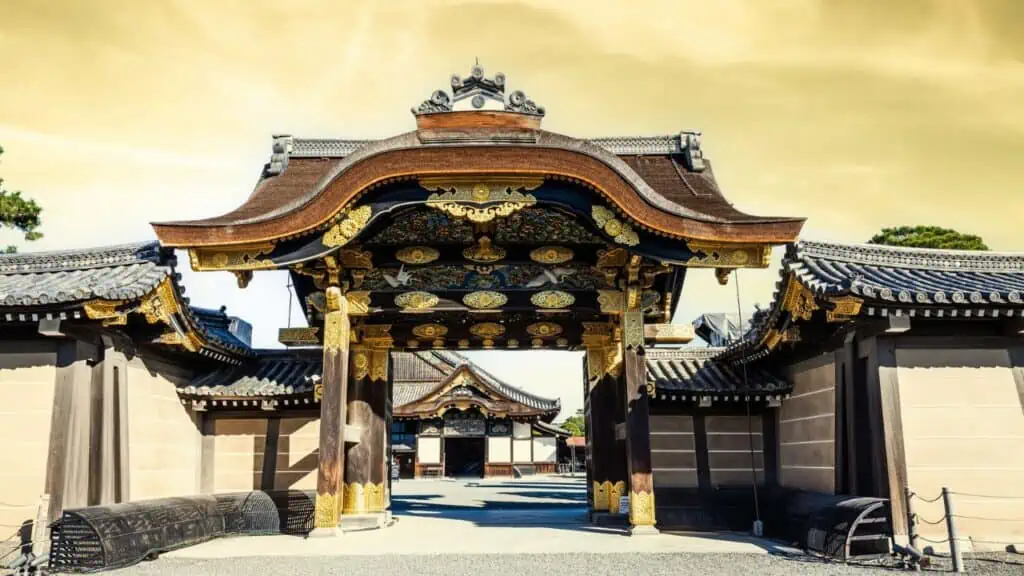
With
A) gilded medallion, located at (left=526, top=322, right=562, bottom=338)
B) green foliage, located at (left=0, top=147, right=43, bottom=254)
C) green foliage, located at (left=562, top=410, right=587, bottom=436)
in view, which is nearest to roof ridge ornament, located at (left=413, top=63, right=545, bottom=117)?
gilded medallion, located at (left=526, top=322, right=562, bottom=338)

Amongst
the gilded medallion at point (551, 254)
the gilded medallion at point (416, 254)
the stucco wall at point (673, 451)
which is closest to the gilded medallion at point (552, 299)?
the gilded medallion at point (551, 254)

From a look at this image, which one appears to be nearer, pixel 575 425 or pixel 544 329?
pixel 544 329

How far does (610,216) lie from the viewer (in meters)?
10.7

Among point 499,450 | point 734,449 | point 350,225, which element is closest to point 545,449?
point 499,450

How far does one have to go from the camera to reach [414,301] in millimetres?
12227

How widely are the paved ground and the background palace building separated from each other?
894 millimetres

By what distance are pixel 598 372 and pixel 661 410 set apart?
1.39 m

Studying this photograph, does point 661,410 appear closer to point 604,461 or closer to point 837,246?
point 604,461

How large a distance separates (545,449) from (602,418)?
27433mm

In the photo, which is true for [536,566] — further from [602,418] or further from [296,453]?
[296,453]

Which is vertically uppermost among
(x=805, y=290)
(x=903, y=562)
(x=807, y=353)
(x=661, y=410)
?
(x=805, y=290)

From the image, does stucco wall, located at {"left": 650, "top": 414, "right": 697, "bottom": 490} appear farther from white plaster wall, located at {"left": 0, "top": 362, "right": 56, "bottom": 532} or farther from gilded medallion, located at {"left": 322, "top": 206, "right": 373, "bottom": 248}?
white plaster wall, located at {"left": 0, "top": 362, "right": 56, "bottom": 532}

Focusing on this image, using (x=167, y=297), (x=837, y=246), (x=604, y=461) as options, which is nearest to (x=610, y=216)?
(x=837, y=246)

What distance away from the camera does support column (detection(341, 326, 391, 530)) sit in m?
13.2
